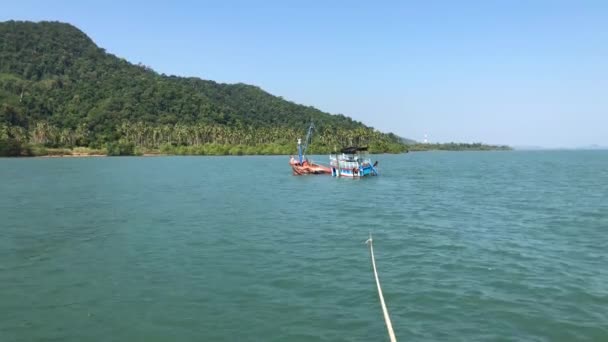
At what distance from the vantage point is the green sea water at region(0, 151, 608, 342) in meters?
13.6

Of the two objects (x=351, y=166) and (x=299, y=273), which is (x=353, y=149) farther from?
(x=299, y=273)

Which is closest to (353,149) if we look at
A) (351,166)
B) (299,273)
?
(351,166)

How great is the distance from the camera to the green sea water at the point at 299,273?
44.5 ft

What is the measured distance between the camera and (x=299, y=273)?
19125mm

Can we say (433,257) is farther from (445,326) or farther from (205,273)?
(205,273)

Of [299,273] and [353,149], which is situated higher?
[353,149]

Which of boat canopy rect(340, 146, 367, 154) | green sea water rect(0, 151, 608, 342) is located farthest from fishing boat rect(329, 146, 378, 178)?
green sea water rect(0, 151, 608, 342)

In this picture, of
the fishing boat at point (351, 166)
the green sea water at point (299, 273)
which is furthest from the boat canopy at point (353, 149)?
the green sea water at point (299, 273)

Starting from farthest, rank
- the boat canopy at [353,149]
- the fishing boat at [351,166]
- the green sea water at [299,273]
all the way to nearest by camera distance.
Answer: the fishing boat at [351,166], the boat canopy at [353,149], the green sea water at [299,273]

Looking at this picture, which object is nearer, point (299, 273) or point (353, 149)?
point (299, 273)

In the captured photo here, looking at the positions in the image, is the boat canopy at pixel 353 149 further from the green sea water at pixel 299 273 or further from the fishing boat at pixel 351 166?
the green sea water at pixel 299 273

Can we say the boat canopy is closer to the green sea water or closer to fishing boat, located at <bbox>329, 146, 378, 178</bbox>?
fishing boat, located at <bbox>329, 146, 378, 178</bbox>


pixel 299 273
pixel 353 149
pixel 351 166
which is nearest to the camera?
pixel 299 273

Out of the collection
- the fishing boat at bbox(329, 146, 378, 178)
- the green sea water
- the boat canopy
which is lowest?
the green sea water
